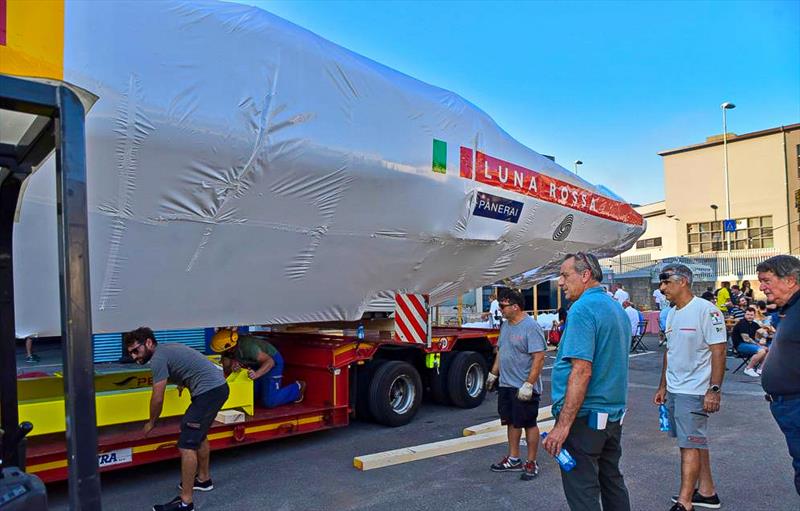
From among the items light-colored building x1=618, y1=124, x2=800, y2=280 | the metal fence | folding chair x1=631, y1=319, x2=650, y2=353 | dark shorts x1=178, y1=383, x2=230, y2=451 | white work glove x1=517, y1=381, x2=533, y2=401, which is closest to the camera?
dark shorts x1=178, y1=383, x2=230, y2=451

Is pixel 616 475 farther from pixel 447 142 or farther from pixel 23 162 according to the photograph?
pixel 447 142

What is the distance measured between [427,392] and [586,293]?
5.88 meters

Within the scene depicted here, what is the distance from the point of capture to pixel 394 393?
7.95 m

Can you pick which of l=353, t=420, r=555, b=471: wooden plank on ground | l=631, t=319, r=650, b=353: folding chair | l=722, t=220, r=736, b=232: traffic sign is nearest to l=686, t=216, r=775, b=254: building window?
l=722, t=220, r=736, b=232: traffic sign

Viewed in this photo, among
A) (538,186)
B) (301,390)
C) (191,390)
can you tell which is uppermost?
(538,186)

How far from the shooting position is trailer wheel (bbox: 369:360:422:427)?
753 cm

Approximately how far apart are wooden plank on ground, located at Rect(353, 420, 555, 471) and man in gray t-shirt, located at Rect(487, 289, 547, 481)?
686 millimetres

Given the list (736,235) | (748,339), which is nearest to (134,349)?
(748,339)

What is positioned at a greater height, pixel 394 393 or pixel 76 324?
pixel 76 324

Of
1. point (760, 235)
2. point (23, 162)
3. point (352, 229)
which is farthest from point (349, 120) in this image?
point (760, 235)

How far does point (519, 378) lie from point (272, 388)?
2737 millimetres

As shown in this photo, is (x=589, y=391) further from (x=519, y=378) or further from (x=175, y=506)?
(x=175, y=506)

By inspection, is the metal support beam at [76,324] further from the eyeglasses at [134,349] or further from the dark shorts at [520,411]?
the dark shorts at [520,411]

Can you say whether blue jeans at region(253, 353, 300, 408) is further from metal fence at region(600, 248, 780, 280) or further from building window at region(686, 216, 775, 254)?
building window at region(686, 216, 775, 254)
